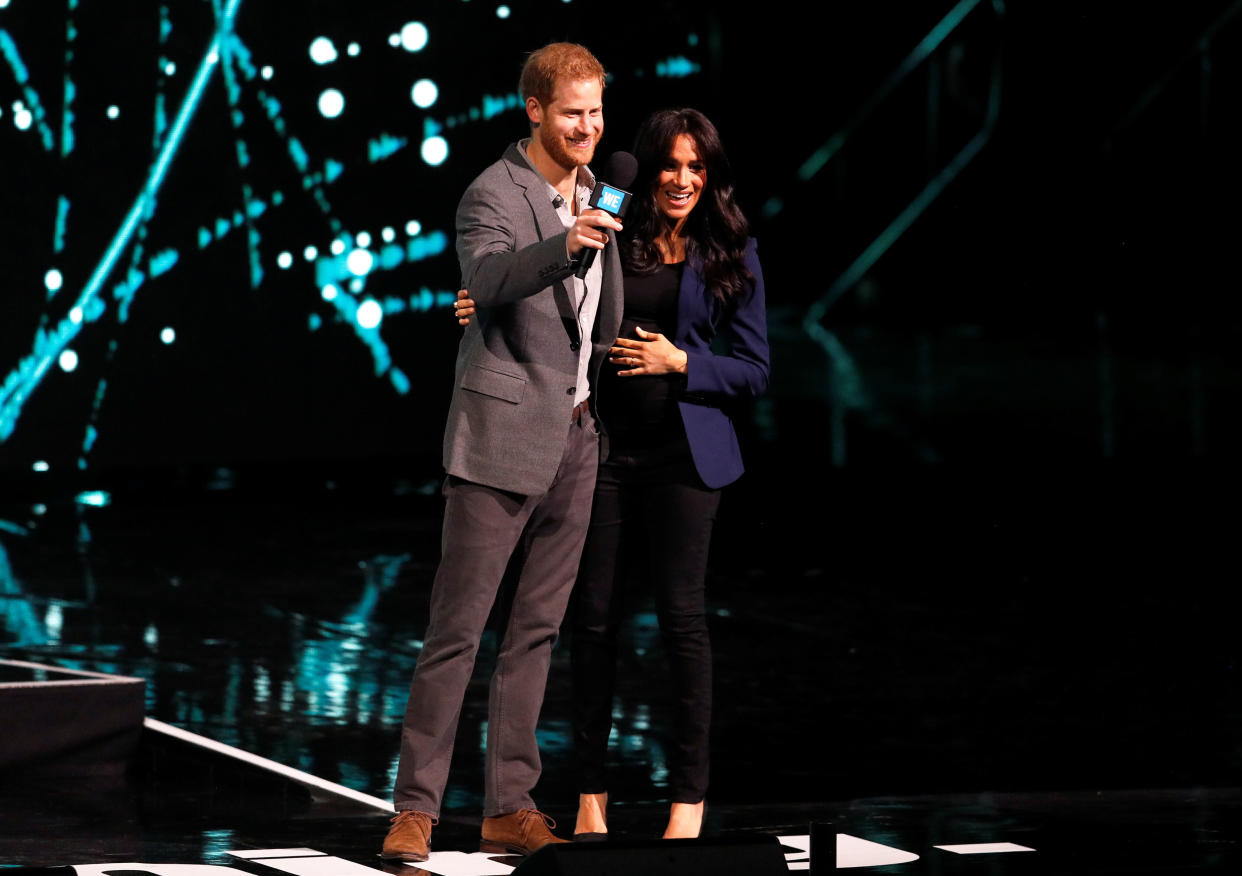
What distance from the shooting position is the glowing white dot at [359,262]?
809cm

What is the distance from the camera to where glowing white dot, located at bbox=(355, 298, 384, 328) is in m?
8.16

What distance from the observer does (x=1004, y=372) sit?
40.6 ft

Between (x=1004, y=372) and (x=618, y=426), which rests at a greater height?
(x=1004, y=372)

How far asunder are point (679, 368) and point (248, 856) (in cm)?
100

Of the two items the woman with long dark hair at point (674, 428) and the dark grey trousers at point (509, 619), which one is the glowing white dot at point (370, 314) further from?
the dark grey trousers at point (509, 619)

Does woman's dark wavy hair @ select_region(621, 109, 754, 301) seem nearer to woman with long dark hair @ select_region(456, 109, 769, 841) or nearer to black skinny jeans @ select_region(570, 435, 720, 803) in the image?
woman with long dark hair @ select_region(456, 109, 769, 841)

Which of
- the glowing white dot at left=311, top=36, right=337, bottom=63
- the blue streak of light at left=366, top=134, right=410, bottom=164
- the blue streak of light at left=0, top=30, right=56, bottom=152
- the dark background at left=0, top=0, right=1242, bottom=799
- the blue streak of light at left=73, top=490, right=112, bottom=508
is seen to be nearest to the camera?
the dark background at left=0, top=0, right=1242, bottom=799

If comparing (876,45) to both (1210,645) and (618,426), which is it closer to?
(1210,645)

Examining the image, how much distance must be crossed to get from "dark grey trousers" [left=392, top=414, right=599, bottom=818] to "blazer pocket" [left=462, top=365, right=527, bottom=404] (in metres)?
0.07

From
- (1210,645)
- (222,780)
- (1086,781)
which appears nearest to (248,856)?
(222,780)

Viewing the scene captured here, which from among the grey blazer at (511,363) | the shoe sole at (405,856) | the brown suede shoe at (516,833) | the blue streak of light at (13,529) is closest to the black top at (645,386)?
the grey blazer at (511,363)

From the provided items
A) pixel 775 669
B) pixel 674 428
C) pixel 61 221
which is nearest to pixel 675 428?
pixel 674 428

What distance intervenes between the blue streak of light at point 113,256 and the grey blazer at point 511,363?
495 centimetres

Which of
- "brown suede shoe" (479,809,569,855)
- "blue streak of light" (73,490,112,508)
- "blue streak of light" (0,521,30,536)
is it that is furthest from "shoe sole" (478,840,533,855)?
"blue streak of light" (73,490,112,508)
